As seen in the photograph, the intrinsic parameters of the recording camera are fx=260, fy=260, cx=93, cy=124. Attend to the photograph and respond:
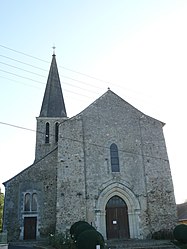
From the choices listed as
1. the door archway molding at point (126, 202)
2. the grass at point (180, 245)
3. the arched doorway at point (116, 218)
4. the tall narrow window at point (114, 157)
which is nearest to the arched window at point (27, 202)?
the door archway molding at point (126, 202)

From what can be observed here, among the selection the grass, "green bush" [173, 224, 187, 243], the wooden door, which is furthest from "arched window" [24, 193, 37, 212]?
"green bush" [173, 224, 187, 243]

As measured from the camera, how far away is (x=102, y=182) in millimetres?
18828

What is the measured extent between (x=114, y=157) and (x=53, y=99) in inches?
634

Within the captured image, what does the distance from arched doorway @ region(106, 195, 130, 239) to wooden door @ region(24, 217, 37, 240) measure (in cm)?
569

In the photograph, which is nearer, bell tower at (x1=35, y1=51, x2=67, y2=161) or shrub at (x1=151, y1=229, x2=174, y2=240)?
shrub at (x1=151, y1=229, x2=174, y2=240)

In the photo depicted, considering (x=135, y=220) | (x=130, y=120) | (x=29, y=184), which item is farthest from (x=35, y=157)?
(x=135, y=220)

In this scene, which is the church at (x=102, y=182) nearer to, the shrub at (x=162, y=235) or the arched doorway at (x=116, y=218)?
the arched doorway at (x=116, y=218)

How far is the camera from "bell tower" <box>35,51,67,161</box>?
29.4 metres

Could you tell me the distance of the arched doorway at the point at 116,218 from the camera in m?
18.2

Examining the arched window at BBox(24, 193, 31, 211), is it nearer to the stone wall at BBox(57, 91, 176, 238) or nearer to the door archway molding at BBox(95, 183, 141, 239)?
the stone wall at BBox(57, 91, 176, 238)

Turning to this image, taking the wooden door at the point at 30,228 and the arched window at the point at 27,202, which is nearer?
the wooden door at the point at 30,228

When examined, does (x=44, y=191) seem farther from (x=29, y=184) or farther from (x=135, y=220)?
(x=135, y=220)

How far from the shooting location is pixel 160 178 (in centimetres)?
1959

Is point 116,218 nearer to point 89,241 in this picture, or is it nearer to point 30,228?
point 30,228
